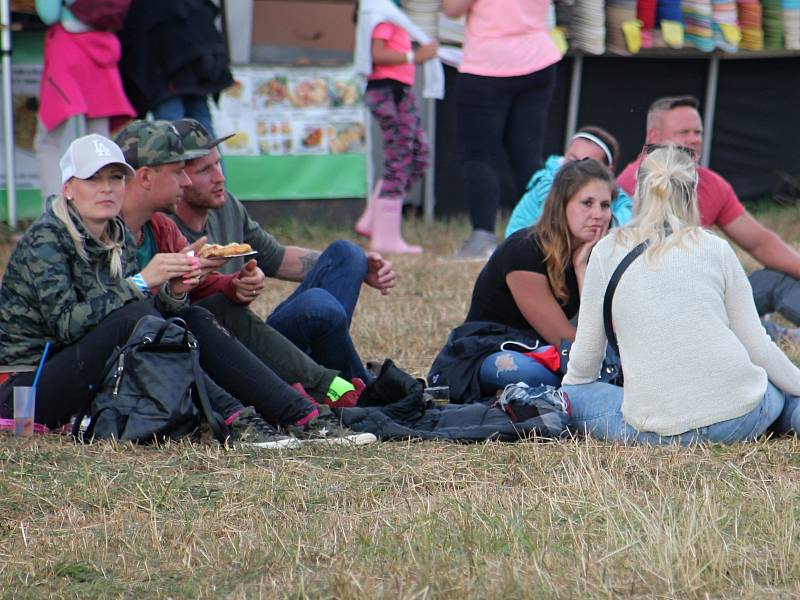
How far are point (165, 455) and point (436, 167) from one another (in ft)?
21.1

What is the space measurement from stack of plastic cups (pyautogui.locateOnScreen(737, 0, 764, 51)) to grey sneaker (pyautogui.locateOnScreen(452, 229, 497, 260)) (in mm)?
3253

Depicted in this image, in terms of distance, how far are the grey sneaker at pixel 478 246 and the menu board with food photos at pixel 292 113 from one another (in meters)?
1.47

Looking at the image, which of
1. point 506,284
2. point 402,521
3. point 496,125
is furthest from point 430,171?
point 402,521

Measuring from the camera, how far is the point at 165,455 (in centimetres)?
421

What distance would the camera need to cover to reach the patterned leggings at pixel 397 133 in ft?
29.2

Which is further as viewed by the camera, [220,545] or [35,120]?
[35,120]

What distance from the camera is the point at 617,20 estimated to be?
10.1 metres

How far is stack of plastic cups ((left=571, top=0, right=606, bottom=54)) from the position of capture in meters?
9.89

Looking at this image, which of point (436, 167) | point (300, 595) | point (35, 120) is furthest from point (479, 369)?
point (436, 167)

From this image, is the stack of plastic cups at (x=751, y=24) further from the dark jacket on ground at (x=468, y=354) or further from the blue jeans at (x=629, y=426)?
the blue jeans at (x=629, y=426)

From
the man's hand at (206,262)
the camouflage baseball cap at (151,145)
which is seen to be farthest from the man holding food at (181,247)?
the man's hand at (206,262)

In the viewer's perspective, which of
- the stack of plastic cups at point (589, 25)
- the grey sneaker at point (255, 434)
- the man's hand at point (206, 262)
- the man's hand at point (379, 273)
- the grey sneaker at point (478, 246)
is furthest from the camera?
the stack of plastic cups at point (589, 25)

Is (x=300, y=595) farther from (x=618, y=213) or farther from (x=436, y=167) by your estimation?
(x=436, y=167)

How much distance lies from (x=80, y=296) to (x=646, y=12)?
6841 millimetres
